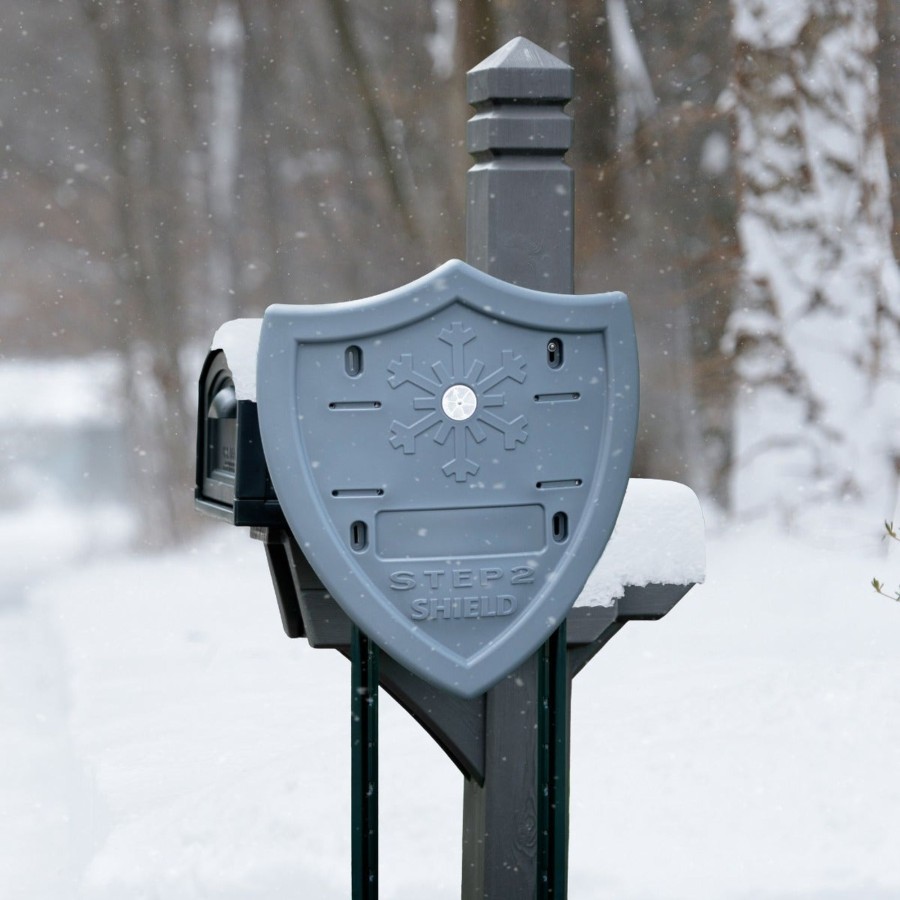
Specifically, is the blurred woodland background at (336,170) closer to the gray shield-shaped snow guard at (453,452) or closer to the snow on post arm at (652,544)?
the snow on post arm at (652,544)

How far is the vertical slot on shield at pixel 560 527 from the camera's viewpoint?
1.82 metres

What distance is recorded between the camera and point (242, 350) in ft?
6.58

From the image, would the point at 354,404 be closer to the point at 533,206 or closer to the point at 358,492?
the point at 358,492

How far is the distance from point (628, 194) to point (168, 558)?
3.04m

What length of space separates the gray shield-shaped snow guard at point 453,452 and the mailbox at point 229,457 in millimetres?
186

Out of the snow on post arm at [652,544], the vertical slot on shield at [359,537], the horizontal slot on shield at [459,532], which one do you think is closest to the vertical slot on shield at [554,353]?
the horizontal slot on shield at [459,532]

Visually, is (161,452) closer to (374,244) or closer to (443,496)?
(374,244)

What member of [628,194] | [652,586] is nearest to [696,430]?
[628,194]

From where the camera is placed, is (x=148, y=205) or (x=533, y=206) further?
(x=148, y=205)

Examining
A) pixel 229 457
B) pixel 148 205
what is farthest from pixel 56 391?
pixel 229 457

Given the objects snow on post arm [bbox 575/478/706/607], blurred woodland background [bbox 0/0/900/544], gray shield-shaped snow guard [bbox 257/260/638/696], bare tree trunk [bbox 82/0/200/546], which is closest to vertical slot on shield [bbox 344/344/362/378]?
gray shield-shaped snow guard [bbox 257/260/638/696]

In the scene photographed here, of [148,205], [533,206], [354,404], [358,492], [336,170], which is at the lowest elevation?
[358,492]

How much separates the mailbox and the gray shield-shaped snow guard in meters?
0.19

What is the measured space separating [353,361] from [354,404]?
2.1 inches
